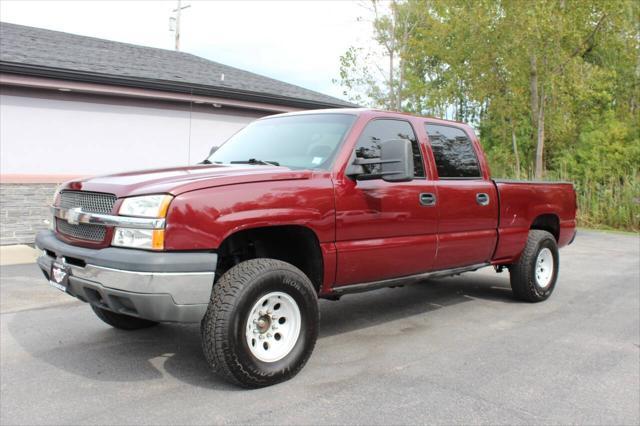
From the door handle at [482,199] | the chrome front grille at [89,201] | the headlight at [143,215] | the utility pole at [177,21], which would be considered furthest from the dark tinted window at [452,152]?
the utility pole at [177,21]

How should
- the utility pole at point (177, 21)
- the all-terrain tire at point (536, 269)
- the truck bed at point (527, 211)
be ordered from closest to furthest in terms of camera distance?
the truck bed at point (527, 211) < the all-terrain tire at point (536, 269) < the utility pole at point (177, 21)

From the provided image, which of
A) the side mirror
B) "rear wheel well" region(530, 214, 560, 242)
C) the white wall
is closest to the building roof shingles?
the white wall

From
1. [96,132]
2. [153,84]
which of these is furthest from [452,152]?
[96,132]

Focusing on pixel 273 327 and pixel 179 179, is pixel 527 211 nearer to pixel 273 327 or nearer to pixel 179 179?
pixel 273 327

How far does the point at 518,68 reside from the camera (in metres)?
16.8

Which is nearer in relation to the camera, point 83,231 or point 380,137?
point 83,231

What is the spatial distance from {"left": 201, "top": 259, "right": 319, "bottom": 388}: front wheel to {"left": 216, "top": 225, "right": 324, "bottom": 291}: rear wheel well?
0.27m

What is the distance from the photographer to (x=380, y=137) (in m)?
4.79

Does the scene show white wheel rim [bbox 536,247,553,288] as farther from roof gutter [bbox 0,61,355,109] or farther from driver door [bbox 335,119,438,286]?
roof gutter [bbox 0,61,355,109]

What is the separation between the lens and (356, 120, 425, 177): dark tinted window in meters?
4.55

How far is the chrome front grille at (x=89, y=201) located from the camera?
3.64 meters

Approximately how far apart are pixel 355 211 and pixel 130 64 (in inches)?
384

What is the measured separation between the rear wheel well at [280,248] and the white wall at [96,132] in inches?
302

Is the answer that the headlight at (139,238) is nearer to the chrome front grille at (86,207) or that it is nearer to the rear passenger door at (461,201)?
the chrome front grille at (86,207)
